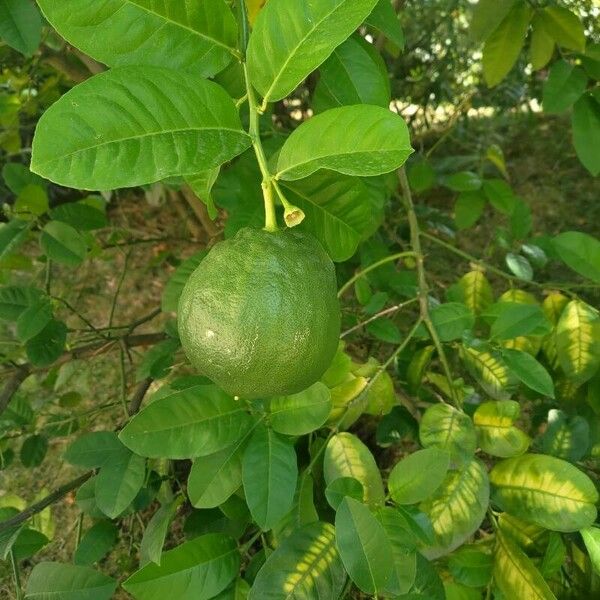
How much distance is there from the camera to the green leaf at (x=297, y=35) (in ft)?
2.09

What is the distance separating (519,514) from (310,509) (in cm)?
35

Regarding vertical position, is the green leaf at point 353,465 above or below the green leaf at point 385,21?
below

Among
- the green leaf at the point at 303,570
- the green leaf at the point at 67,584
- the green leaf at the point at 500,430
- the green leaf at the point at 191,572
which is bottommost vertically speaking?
the green leaf at the point at 67,584

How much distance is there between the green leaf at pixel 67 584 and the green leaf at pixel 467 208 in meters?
1.40

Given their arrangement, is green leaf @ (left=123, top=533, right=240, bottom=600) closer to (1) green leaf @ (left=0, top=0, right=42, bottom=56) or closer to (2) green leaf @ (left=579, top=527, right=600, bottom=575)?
(2) green leaf @ (left=579, top=527, right=600, bottom=575)

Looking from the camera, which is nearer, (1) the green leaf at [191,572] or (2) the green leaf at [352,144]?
(2) the green leaf at [352,144]

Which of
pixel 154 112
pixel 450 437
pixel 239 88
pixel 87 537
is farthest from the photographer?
pixel 87 537

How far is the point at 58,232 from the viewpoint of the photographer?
4.68ft

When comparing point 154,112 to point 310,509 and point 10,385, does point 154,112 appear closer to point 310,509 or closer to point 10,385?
point 310,509

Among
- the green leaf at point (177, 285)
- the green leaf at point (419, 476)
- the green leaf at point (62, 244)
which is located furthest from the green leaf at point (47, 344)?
the green leaf at point (419, 476)

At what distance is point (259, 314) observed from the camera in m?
0.65

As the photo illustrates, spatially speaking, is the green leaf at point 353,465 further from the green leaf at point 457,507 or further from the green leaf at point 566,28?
the green leaf at point 566,28

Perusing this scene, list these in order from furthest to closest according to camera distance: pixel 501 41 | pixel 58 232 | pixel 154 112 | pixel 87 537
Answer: pixel 501 41 < pixel 58 232 < pixel 87 537 < pixel 154 112

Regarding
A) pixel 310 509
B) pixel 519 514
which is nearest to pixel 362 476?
pixel 310 509
